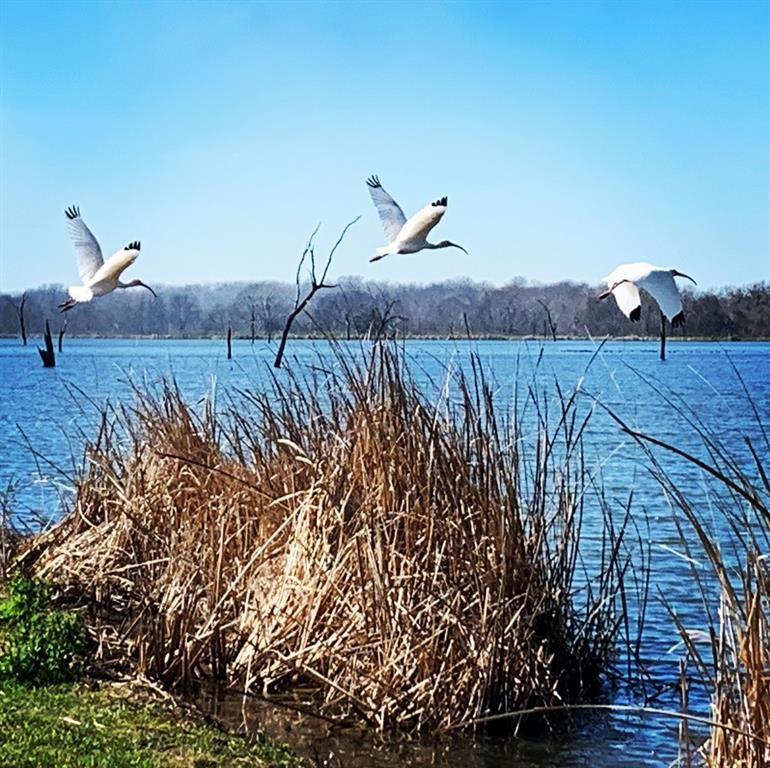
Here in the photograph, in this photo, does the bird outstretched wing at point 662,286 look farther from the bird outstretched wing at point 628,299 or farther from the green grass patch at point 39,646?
the green grass patch at point 39,646

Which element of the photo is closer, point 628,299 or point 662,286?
point 662,286

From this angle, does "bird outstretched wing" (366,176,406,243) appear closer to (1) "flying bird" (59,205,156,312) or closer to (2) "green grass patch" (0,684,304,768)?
(1) "flying bird" (59,205,156,312)

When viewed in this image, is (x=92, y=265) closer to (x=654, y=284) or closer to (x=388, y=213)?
(x=388, y=213)

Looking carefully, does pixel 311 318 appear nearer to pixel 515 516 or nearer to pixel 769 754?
pixel 515 516

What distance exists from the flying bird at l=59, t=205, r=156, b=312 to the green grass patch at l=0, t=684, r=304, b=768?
5003 millimetres

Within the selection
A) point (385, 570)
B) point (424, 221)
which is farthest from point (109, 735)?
point (424, 221)

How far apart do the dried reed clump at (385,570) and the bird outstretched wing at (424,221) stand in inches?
95.3

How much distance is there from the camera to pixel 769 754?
13.5ft

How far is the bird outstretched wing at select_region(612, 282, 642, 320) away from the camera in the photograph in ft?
22.1

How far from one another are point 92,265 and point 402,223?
2882mm

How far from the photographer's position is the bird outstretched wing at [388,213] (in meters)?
10.8

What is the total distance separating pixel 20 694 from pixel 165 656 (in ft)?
3.29

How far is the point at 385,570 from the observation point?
256 inches

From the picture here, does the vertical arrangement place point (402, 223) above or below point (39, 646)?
above
